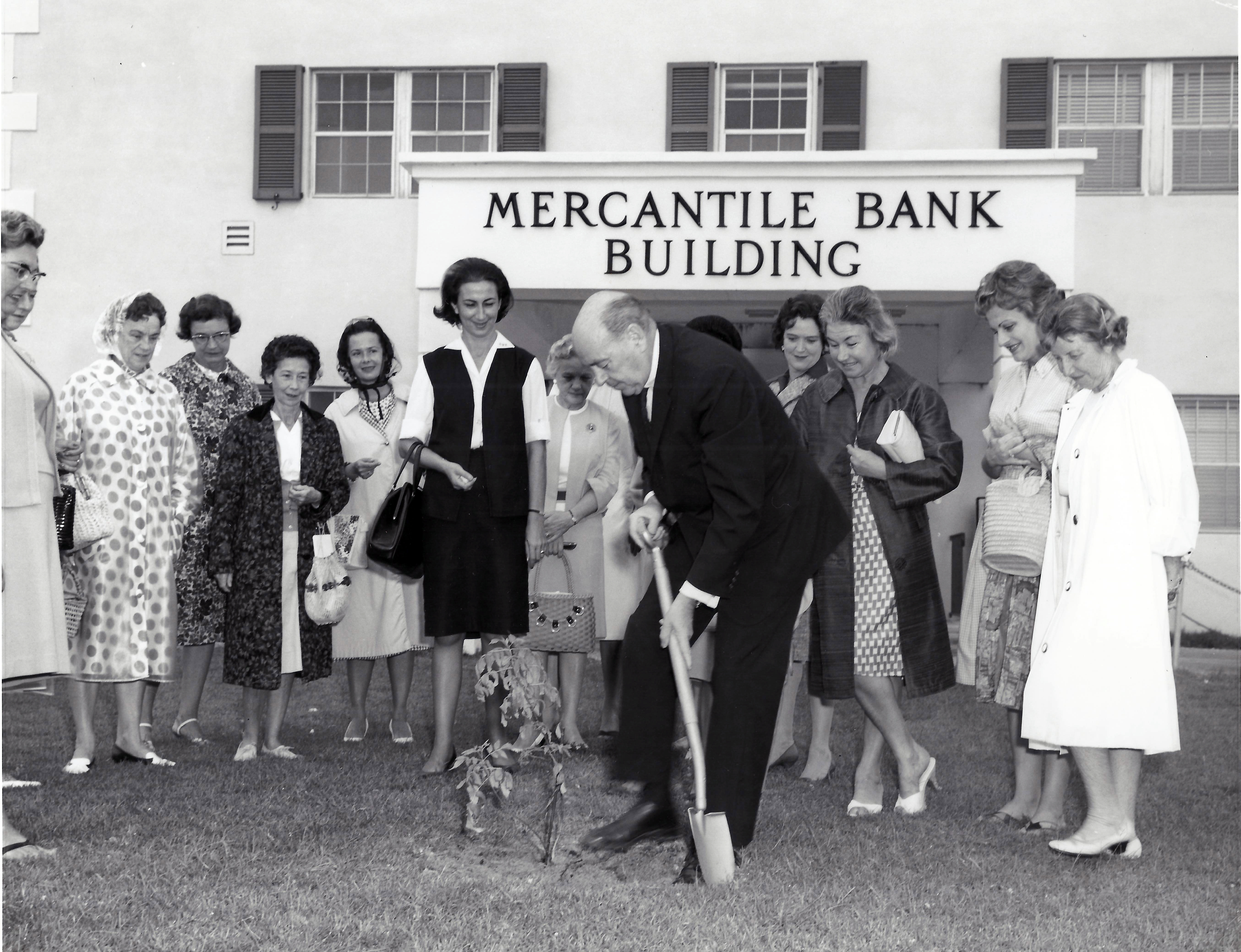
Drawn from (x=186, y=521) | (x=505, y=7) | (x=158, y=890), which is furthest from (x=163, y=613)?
(x=505, y=7)

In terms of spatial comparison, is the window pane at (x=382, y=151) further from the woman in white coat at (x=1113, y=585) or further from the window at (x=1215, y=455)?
the woman in white coat at (x=1113, y=585)

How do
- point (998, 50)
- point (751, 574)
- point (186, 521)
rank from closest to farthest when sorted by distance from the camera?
point (751, 574) < point (186, 521) < point (998, 50)

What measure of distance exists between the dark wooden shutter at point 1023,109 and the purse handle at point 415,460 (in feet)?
16.3

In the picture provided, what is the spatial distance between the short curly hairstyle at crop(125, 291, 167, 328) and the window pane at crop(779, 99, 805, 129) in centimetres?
698

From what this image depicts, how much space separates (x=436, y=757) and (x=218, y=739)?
1.31 meters

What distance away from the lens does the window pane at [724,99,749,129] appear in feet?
35.7

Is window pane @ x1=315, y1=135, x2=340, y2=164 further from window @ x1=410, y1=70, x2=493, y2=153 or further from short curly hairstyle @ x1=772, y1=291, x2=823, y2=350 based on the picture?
short curly hairstyle @ x1=772, y1=291, x2=823, y2=350

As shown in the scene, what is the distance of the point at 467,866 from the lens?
3.39 meters

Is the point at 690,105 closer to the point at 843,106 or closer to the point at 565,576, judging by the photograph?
the point at 843,106

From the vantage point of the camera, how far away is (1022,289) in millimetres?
3947

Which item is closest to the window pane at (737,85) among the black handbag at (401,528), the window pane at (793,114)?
the window pane at (793,114)

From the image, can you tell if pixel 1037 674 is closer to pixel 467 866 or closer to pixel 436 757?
pixel 467 866

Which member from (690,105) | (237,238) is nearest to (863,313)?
(690,105)

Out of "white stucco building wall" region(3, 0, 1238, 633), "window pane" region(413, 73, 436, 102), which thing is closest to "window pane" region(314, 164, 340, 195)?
"white stucco building wall" region(3, 0, 1238, 633)
